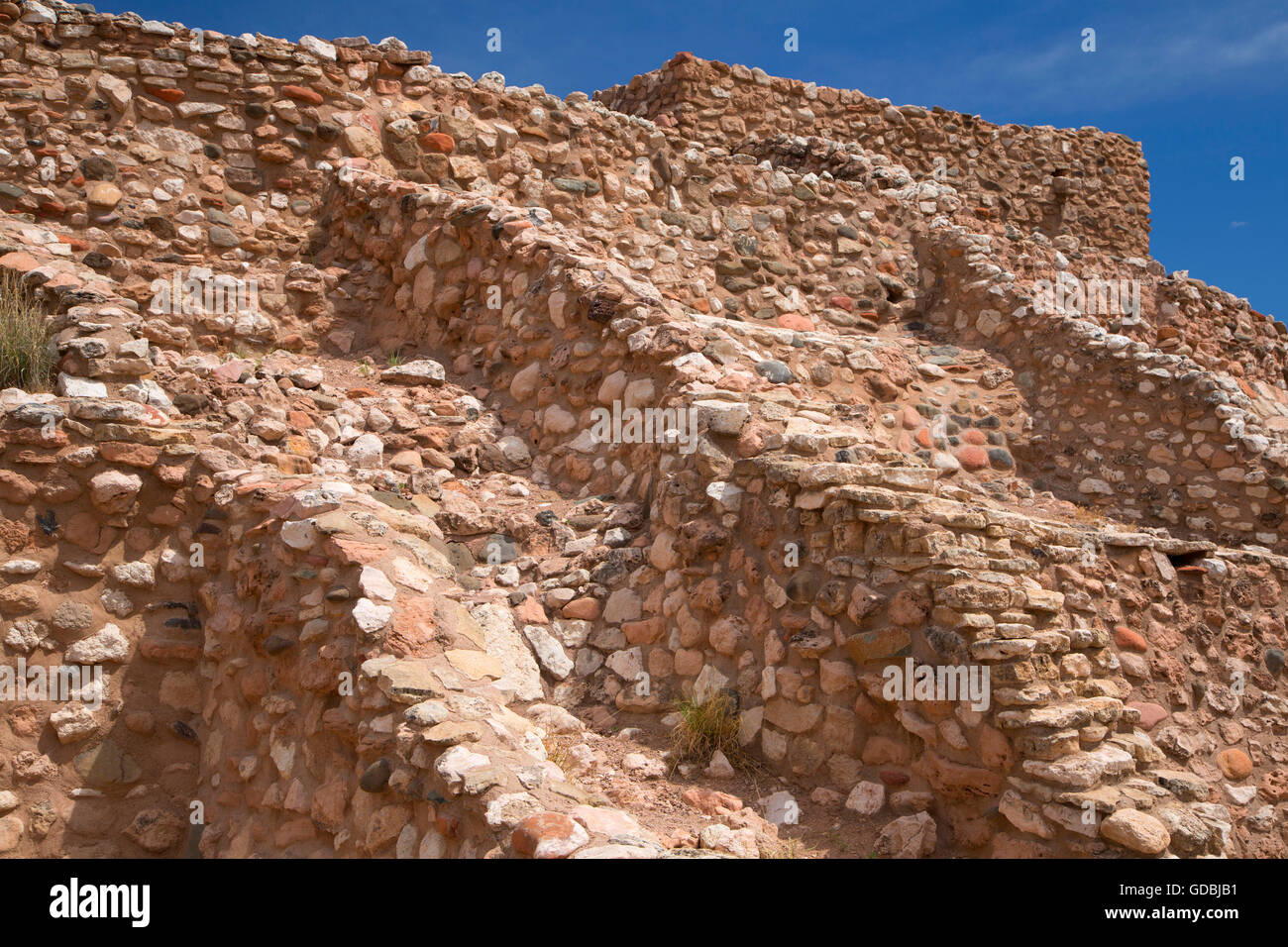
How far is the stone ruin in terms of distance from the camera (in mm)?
3643

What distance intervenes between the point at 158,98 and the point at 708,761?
21.4 feet

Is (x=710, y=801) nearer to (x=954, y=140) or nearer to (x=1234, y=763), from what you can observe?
(x=1234, y=763)

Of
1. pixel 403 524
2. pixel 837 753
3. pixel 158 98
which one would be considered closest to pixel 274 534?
pixel 403 524

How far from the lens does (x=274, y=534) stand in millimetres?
4191

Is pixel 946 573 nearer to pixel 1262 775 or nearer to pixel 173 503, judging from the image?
pixel 1262 775

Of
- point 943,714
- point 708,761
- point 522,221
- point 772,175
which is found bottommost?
point 708,761

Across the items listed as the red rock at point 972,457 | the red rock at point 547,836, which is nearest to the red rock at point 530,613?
the red rock at point 547,836

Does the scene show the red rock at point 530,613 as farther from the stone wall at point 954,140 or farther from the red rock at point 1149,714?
the stone wall at point 954,140

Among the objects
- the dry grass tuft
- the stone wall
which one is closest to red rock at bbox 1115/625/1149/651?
the dry grass tuft

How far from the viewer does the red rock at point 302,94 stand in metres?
7.51

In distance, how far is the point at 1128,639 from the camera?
479cm

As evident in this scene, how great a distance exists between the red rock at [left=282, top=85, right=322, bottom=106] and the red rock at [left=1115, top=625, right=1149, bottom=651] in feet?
22.8

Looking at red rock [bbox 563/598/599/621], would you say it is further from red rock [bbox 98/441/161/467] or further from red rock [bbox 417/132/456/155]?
red rock [bbox 417/132/456/155]

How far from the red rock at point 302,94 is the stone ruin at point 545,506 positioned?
0.02 meters
